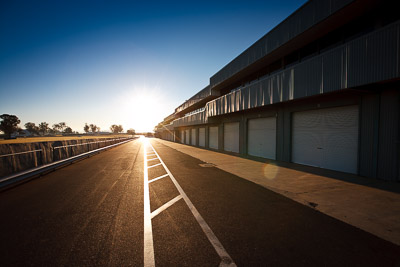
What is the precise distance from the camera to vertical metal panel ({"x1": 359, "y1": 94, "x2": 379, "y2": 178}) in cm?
716

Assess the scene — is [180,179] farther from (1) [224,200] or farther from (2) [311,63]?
(2) [311,63]

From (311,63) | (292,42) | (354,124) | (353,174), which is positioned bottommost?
(353,174)

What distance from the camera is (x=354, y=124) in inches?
316

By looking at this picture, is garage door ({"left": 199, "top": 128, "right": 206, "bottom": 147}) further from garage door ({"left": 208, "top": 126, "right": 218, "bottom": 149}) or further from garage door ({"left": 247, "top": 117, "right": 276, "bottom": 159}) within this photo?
garage door ({"left": 247, "top": 117, "right": 276, "bottom": 159})

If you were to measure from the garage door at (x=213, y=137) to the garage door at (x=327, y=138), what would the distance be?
11.9m

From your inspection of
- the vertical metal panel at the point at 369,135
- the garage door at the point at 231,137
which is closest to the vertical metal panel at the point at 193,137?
the garage door at the point at 231,137

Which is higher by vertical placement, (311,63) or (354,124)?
(311,63)

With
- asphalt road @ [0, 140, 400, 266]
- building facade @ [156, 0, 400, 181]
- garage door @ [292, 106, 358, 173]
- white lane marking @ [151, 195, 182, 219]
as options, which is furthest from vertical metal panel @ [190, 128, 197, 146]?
asphalt road @ [0, 140, 400, 266]

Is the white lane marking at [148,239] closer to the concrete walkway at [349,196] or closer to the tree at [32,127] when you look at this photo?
the concrete walkway at [349,196]

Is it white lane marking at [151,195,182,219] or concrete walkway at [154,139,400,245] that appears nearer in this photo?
concrete walkway at [154,139,400,245]

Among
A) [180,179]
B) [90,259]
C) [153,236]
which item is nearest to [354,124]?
[180,179]

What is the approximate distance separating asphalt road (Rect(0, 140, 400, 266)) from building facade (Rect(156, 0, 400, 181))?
5668mm

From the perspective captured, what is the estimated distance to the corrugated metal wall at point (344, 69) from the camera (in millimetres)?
5945

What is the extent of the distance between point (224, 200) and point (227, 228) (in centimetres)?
145
